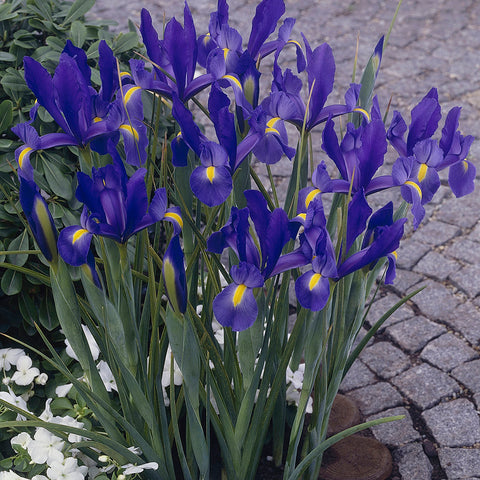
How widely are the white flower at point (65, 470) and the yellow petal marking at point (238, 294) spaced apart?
686 millimetres

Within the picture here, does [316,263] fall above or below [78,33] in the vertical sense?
below

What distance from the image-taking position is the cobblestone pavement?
90.1 inches

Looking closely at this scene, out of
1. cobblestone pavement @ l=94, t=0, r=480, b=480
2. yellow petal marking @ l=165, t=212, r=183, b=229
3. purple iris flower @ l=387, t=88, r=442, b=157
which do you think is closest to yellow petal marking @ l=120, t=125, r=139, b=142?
yellow petal marking @ l=165, t=212, r=183, b=229

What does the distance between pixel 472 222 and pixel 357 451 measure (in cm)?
167

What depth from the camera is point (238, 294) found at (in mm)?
1285

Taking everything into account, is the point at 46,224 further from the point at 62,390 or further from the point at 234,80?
the point at 62,390

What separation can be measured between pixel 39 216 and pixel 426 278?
216 cm

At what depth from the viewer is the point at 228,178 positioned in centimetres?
136

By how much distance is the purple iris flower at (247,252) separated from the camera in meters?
1.27

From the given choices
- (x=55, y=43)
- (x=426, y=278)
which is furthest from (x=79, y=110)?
(x=426, y=278)

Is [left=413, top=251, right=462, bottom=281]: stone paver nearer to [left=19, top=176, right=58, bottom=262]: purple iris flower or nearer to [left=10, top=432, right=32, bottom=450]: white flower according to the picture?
[left=10, top=432, right=32, bottom=450]: white flower

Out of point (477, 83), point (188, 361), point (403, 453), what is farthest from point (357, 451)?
point (477, 83)

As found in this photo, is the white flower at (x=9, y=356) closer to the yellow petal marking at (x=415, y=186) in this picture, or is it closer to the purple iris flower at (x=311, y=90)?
the purple iris flower at (x=311, y=90)

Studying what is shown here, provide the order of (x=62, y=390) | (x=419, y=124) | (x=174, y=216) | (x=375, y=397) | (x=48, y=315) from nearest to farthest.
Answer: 1. (x=174, y=216)
2. (x=419, y=124)
3. (x=62, y=390)
4. (x=48, y=315)
5. (x=375, y=397)
